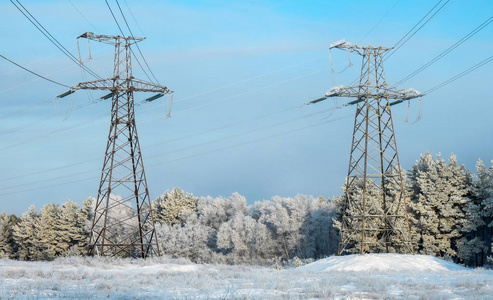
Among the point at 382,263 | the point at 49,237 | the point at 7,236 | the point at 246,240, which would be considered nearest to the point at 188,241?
the point at 246,240

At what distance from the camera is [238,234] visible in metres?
68.4

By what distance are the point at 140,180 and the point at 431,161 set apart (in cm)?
3078

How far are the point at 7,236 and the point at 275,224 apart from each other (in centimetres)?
5616

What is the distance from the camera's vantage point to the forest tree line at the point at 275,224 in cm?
4756

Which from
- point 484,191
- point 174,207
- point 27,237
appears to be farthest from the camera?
point 27,237

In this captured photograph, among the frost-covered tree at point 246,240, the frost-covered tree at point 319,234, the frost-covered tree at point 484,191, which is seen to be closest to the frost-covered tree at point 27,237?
the frost-covered tree at point 246,240

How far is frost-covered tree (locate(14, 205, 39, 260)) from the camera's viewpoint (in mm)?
84500

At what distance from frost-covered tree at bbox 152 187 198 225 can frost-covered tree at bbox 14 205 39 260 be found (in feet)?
70.3

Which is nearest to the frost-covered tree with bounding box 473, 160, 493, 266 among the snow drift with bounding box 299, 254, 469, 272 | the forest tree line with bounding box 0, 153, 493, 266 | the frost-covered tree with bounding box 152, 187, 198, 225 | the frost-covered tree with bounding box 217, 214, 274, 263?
the forest tree line with bounding box 0, 153, 493, 266

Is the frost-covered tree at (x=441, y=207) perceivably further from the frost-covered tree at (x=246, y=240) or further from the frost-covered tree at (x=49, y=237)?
the frost-covered tree at (x=49, y=237)

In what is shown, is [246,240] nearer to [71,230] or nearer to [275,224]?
[275,224]

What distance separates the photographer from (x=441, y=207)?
48.1 m

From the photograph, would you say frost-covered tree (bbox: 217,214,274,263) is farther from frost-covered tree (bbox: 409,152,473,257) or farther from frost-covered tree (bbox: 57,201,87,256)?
frost-covered tree (bbox: 57,201,87,256)

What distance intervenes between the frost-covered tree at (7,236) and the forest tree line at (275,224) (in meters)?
0.17
